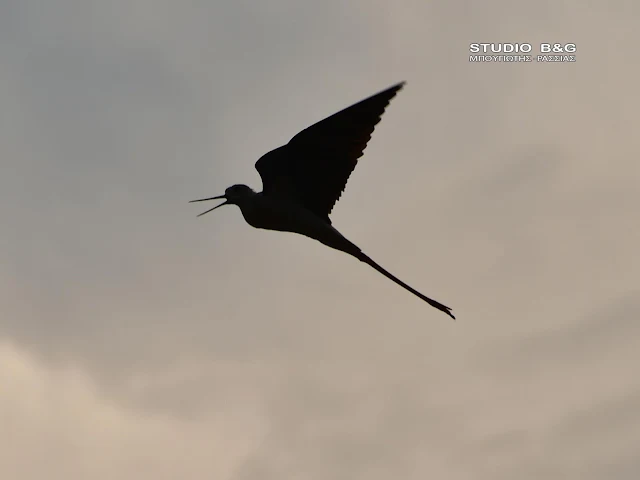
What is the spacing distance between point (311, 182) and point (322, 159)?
1.39ft

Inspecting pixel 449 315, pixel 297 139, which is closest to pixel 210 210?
pixel 297 139

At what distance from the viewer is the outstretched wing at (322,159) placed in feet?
38.4

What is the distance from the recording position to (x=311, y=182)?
496 inches

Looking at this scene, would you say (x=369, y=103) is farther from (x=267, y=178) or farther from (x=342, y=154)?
(x=267, y=178)

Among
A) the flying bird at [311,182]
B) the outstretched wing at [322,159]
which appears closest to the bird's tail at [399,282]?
the flying bird at [311,182]

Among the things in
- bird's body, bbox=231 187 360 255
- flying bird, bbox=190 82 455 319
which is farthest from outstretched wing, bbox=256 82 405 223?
bird's body, bbox=231 187 360 255

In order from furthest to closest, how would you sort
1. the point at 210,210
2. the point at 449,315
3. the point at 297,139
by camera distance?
1. the point at 210,210
2. the point at 297,139
3. the point at 449,315

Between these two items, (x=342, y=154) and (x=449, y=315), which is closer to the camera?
(x=449, y=315)

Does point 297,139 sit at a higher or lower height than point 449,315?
higher

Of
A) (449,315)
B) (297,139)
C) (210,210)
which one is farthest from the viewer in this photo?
(210,210)

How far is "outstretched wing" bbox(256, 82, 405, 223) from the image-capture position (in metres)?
11.7

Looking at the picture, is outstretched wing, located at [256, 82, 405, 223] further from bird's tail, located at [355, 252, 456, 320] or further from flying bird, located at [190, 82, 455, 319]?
bird's tail, located at [355, 252, 456, 320]

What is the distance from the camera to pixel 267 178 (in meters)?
12.5

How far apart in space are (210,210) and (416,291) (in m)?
3.77
